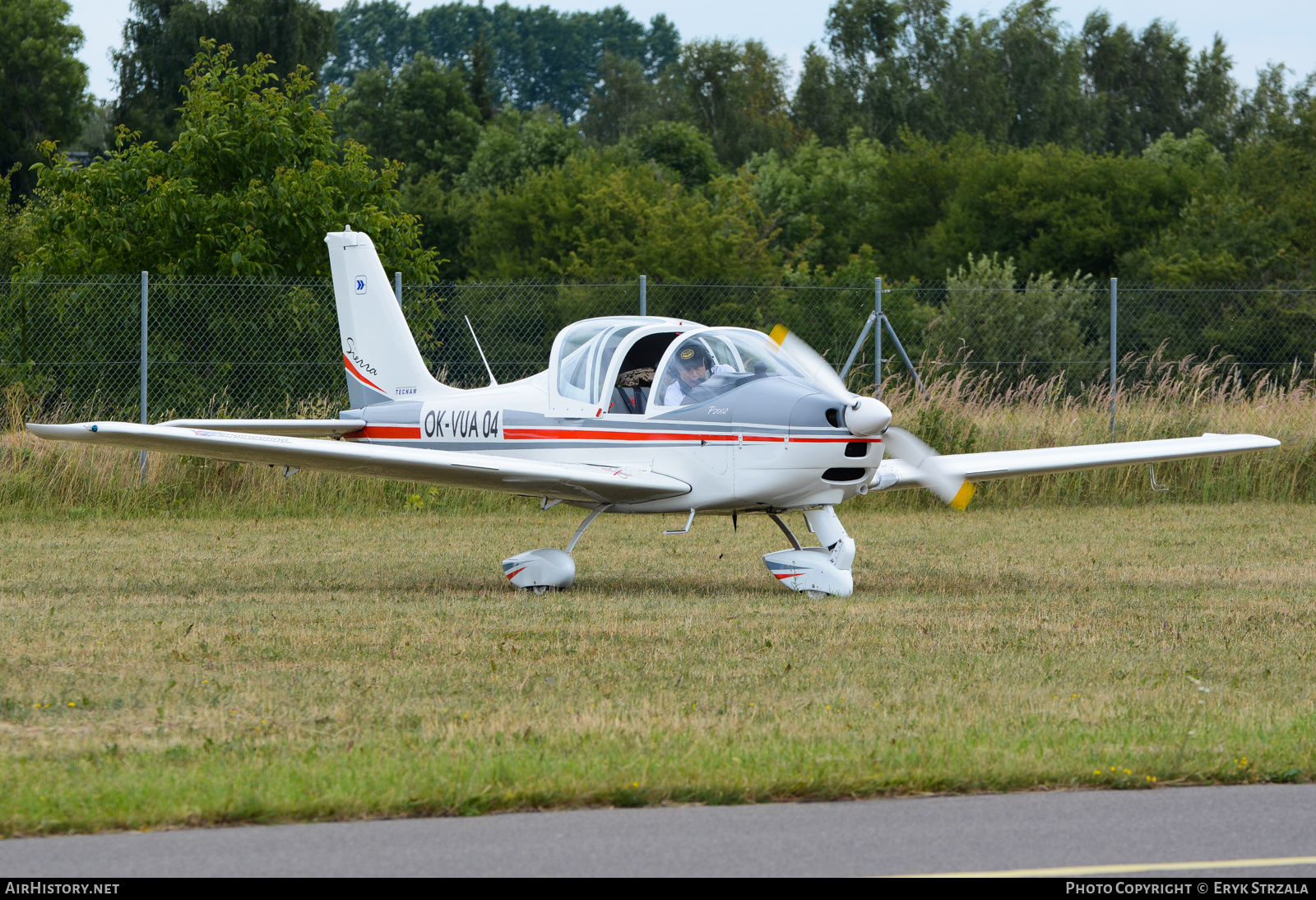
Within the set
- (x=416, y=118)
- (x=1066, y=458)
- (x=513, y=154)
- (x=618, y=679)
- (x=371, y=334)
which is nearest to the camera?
(x=618, y=679)

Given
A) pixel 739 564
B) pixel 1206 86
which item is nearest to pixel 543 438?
pixel 739 564

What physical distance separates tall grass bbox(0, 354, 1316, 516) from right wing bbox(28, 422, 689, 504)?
226 inches

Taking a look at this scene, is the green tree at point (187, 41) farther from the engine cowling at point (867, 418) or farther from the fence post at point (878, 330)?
the engine cowling at point (867, 418)

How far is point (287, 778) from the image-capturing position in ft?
17.7

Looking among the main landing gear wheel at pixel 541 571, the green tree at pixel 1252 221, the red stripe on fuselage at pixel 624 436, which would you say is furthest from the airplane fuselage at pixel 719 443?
the green tree at pixel 1252 221

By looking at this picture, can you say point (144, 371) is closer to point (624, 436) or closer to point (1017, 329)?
point (624, 436)

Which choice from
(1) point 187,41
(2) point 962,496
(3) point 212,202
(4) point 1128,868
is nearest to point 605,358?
(2) point 962,496

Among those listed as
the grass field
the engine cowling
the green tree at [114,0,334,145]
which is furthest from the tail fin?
the green tree at [114,0,334,145]

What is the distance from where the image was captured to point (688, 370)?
36.1 ft

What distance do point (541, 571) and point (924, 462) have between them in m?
2.79

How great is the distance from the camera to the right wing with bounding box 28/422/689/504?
9.96 metres

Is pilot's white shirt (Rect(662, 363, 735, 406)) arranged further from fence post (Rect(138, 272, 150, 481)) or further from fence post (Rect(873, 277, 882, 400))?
fence post (Rect(138, 272, 150, 481))

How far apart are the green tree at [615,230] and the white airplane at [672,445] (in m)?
37.6

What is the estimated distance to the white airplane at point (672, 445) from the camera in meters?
10.3
